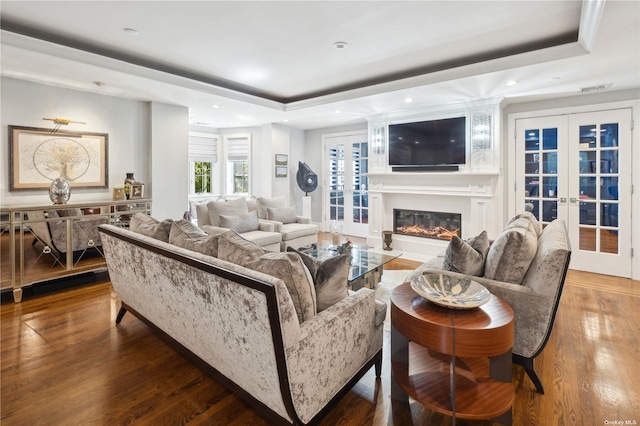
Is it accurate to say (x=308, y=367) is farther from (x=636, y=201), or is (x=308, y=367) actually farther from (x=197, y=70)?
(x=636, y=201)

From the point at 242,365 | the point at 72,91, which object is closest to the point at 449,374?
the point at 242,365

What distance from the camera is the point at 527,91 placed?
13.9 ft

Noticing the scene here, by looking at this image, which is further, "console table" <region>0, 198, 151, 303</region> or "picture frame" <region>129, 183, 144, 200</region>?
"picture frame" <region>129, 183, 144, 200</region>

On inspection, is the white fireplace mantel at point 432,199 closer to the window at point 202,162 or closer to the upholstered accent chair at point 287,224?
the upholstered accent chair at point 287,224

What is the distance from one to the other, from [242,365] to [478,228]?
435 cm

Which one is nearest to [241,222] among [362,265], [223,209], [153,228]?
[223,209]

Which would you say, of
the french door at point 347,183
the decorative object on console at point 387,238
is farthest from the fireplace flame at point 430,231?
the french door at point 347,183

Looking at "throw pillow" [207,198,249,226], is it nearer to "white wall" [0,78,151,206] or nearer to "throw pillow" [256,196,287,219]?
"throw pillow" [256,196,287,219]

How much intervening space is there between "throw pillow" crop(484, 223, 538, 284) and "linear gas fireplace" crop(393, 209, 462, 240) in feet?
10.5

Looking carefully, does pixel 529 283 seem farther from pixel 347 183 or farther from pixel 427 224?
pixel 347 183

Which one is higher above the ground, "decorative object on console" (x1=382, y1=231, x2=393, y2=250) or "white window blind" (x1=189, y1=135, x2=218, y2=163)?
"white window blind" (x1=189, y1=135, x2=218, y2=163)

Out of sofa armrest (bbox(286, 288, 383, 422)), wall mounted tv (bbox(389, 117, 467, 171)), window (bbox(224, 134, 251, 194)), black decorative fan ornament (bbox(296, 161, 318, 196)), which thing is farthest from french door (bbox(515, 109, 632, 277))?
window (bbox(224, 134, 251, 194))

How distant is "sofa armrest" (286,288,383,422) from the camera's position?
144 centimetres

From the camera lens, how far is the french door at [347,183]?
275 inches
